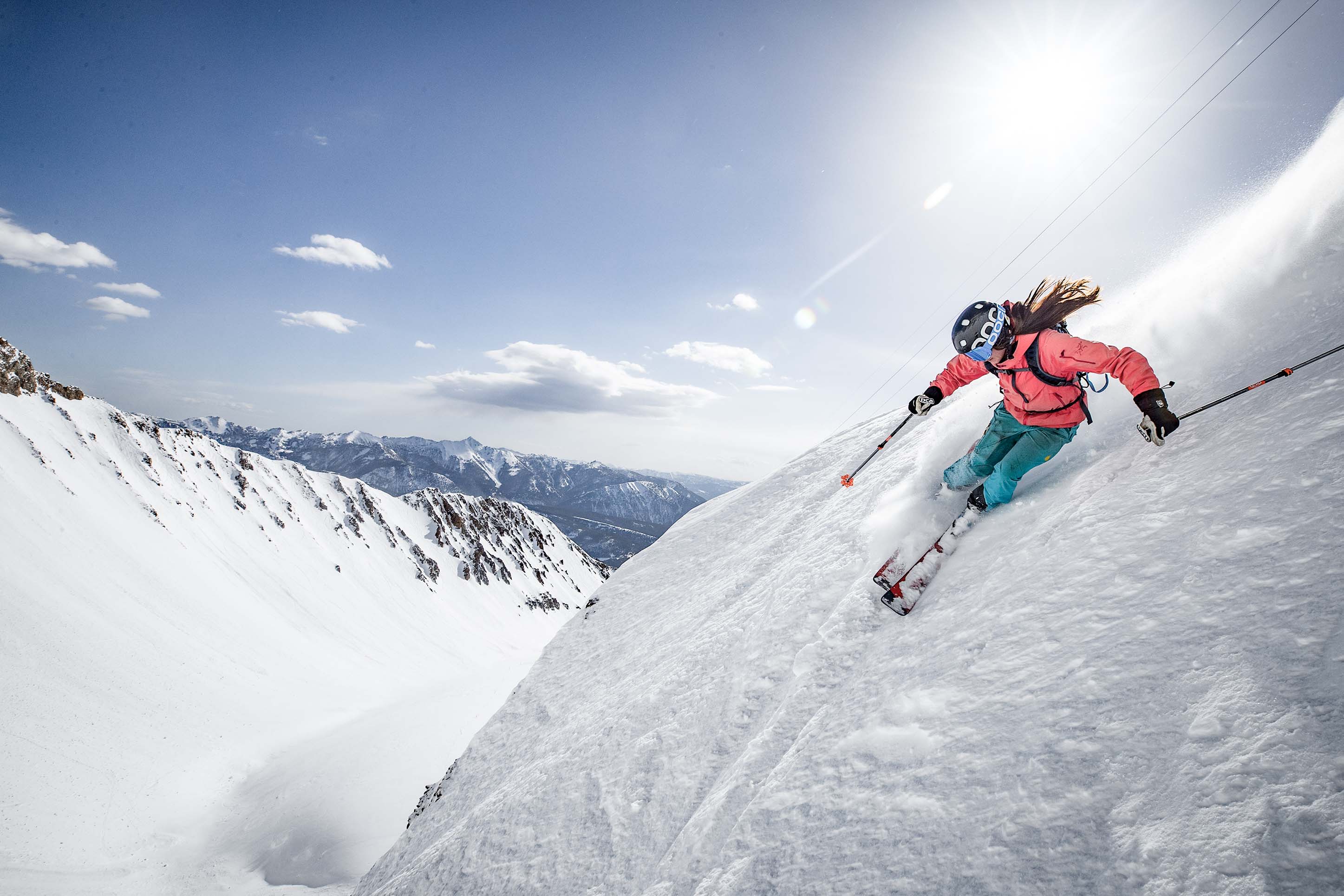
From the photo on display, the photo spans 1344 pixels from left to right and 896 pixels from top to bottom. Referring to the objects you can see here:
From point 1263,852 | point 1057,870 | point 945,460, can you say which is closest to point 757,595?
point 945,460

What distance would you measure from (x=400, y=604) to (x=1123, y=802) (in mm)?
88850

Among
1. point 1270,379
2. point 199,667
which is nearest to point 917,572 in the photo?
point 1270,379

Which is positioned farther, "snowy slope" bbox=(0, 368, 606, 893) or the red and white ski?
"snowy slope" bbox=(0, 368, 606, 893)

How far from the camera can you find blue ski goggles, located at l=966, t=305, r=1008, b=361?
5.36 m

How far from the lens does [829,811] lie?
3025 millimetres

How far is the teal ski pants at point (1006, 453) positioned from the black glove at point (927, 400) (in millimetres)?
1277

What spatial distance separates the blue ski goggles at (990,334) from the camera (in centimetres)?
536

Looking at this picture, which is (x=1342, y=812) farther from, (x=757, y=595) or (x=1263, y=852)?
(x=757, y=595)

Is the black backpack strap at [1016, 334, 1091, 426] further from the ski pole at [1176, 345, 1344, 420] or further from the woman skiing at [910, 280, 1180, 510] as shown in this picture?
the ski pole at [1176, 345, 1344, 420]

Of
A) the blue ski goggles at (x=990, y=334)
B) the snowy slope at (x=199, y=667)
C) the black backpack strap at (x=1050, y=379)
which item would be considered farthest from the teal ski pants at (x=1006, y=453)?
the snowy slope at (x=199, y=667)

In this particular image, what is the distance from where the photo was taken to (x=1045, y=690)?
2.80m

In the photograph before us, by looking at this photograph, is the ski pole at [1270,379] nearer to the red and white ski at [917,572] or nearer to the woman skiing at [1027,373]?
the woman skiing at [1027,373]

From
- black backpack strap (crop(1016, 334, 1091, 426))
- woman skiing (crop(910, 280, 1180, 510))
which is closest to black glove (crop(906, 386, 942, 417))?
woman skiing (crop(910, 280, 1180, 510))

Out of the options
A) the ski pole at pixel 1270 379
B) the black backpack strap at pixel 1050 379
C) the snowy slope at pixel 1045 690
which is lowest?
the snowy slope at pixel 1045 690
